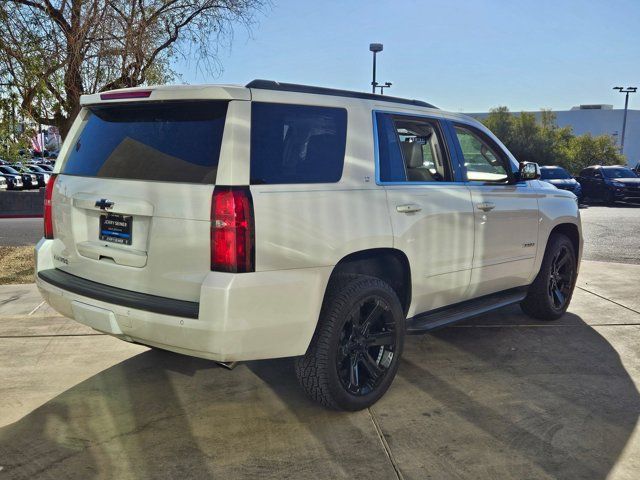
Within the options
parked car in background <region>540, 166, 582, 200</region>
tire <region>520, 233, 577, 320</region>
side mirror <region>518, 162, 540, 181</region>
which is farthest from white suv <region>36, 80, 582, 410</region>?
parked car in background <region>540, 166, 582, 200</region>

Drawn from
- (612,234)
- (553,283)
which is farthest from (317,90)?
(612,234)

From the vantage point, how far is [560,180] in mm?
20797

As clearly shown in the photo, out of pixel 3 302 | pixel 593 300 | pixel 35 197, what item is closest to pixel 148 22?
pixel 3 302

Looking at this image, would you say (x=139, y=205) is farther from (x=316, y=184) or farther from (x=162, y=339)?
(x=316, y=184)

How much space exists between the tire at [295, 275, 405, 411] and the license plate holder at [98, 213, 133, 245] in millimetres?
1188

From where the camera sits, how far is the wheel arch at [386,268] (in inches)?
143

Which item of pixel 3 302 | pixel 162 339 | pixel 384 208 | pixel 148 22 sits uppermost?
pixel 148 22

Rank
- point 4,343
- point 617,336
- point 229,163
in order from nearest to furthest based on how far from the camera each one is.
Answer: point 229,163, point 4,343, point 617,336

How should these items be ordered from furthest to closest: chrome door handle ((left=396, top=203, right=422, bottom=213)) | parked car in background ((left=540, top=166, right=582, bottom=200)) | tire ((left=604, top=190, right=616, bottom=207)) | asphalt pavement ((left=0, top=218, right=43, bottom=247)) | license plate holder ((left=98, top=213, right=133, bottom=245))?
1. tire ((left=604, top=190, right=616, bottom=207))
2. parked car in background ((left=540, top=166, right=582, bottom=200))
3. asphalt pavement ((left=0, top=218, right=43, bottom=247))
4. chrome door handle ((left=396, top=203, right=422, bottom=213))
5. license plate holder ((left=98, top=213, right=133, bottom=245))

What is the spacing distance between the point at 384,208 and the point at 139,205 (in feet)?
4.84

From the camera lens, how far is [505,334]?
17.4 feet

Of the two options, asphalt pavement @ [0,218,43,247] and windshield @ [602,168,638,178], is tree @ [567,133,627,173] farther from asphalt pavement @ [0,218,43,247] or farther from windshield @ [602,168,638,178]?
asphalt pavement @ [0,218,43,247]

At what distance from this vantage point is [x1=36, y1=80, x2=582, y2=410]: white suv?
298 centimetres

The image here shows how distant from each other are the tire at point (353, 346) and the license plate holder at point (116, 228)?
1.19 meters
